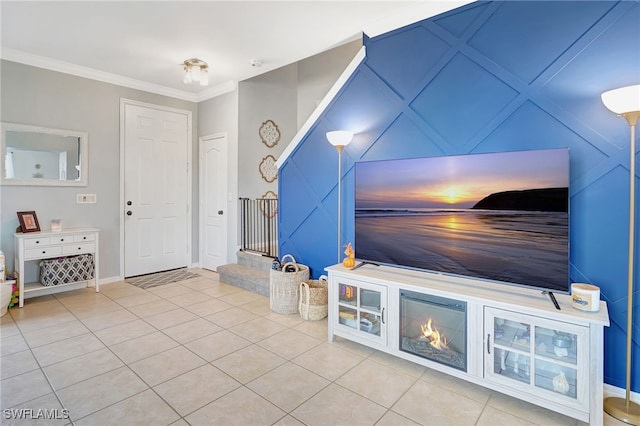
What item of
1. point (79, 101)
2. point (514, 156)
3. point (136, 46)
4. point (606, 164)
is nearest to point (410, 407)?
point (514, 156)

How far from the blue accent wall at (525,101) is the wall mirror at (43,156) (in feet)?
10.9

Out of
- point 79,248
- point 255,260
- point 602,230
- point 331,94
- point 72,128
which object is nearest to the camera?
point 602,230

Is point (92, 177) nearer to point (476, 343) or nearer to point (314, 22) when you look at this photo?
point (314, 22)

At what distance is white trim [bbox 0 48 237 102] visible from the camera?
381 cm

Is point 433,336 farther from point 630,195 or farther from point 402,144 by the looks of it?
point 402,144

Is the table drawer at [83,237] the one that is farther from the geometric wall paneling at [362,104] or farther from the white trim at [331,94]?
the geometric wall paneling at [362,104]

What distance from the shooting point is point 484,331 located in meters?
2.09

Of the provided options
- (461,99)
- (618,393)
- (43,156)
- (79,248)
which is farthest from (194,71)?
(618,393)

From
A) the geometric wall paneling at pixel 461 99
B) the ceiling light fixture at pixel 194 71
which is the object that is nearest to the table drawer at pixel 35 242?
the ceiling light fixture at pixel 194 71

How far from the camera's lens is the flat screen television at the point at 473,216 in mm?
2057

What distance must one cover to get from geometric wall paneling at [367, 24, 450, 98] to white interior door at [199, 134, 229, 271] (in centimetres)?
278

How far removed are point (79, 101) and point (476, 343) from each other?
509 cm

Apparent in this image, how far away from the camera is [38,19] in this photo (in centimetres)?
308

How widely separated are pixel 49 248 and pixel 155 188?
1570mm
